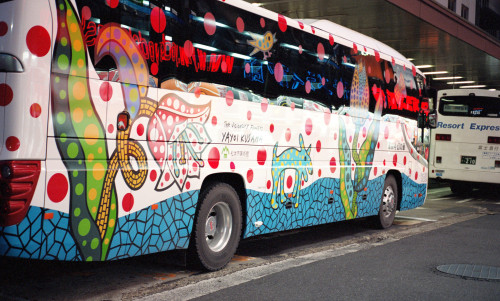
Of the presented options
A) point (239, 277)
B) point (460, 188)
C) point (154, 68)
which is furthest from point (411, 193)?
point (460, 188)

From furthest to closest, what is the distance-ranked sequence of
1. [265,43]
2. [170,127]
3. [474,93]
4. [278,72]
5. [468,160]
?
[474,93] < [468,160] < [278,72] < [265,43] < [170,127]

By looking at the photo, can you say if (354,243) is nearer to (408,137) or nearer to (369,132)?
(369,132)

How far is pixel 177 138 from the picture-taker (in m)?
5.81

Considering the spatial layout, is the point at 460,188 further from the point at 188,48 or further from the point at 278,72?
the point at 188,48

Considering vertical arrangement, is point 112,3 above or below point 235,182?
above

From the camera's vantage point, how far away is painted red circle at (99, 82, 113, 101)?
16.3 feet


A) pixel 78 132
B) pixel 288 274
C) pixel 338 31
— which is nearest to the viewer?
pixel 78 132

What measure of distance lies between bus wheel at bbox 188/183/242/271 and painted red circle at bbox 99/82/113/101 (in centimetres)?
170

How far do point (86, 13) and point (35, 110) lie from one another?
95 centimetres

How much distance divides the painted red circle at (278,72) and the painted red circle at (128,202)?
282cm

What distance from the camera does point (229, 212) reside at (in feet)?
21.9

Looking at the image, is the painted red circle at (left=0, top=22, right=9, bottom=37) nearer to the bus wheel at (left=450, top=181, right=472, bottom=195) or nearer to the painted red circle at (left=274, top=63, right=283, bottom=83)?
the painted red circle at (left=274, top=63, right=283, bottom=83)

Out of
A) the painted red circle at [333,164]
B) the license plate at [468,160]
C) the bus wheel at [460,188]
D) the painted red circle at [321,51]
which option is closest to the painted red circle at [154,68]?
the painted red circle at [321,51]

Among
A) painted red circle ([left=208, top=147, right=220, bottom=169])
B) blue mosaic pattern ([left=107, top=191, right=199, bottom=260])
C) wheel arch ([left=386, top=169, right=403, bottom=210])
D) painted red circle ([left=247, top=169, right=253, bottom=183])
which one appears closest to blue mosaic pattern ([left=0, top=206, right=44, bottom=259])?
blue mosaic pattern ([left=107, top=191, right=199, bottom=260])
